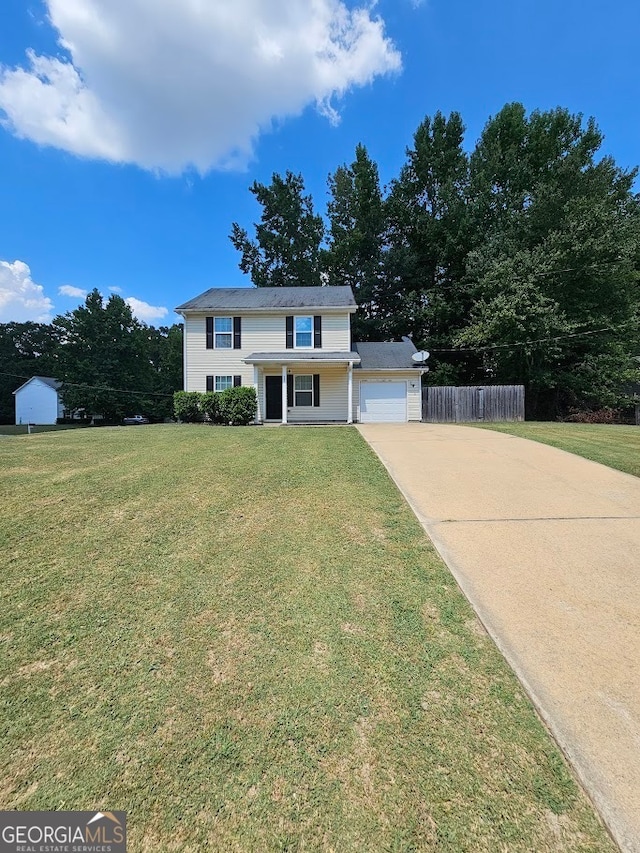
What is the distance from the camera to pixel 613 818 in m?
1.59

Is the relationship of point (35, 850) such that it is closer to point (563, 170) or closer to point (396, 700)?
point (396, 700)

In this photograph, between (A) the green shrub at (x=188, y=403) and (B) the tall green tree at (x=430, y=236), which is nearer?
(A) the green shrub at (x=188, y=403)

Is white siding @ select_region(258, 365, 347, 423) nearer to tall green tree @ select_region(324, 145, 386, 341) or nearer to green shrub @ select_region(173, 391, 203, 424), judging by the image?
green shrub @ select_region(173, 391, 203, 424)

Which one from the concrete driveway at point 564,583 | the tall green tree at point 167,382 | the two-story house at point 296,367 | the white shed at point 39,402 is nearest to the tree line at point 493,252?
the two-story house at point 296,367

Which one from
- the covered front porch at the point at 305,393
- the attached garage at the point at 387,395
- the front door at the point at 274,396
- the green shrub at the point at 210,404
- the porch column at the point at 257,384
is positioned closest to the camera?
the green shrub at the point at 210,404

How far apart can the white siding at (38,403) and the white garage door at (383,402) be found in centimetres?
3360

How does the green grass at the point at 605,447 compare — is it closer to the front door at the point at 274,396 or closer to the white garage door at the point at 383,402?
the white garage door at the point at 383,402

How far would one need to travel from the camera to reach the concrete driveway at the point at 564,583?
6.26ft

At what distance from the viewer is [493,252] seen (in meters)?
21.6

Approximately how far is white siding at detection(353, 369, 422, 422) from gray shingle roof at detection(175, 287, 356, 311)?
3069 mm

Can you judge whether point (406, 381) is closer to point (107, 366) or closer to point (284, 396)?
point (284, 396)

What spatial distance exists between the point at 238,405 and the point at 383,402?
6.20m

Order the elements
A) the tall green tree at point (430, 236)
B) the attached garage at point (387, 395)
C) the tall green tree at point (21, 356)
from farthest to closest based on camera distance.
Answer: the tall green tree at point (21, 356) < the tall green tree at point (430, 236) < the attached garage at point (387, 395)
